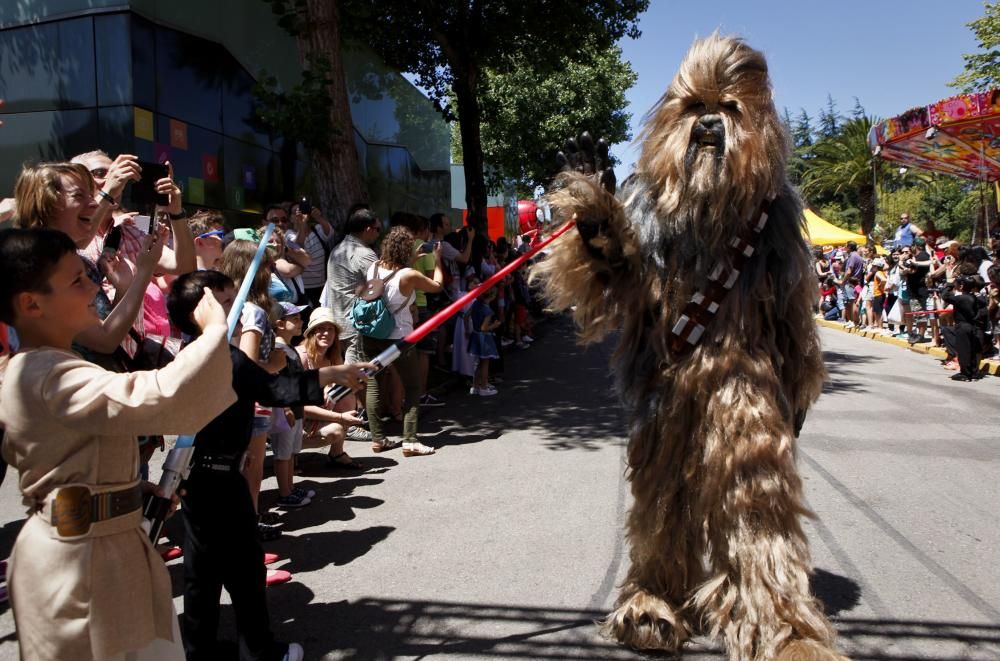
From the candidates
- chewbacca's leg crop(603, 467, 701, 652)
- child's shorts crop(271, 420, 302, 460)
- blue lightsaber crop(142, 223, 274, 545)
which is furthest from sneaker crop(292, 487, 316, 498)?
blue lightsaber crop(142, 223, 274, 545)

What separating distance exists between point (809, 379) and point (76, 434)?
270 cm

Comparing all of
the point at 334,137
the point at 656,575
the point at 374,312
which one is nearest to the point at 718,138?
the point at 656,575

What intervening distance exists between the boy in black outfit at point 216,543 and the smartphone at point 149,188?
0.63 metres

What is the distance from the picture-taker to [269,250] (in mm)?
4562

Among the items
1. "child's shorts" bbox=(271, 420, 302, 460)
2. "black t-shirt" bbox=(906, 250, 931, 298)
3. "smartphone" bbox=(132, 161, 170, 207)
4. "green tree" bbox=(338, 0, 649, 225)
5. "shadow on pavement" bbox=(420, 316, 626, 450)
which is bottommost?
"shadow on pavement" bbox=(420, 316, 626, 450)

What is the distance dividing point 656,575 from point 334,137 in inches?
279

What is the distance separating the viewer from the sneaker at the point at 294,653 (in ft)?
10.3

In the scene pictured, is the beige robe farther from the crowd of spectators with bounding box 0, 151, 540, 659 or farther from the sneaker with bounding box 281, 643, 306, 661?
the sneaker with bounding box 281, 643, 306, 661

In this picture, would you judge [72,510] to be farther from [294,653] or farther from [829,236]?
[829,236]

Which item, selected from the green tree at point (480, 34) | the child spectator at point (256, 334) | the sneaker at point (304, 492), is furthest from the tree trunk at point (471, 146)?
the child spectator at point (256, 334)

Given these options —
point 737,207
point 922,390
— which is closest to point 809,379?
Result: point 737,207

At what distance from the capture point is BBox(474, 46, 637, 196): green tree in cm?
2862

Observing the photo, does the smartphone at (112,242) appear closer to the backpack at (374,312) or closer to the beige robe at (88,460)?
the beige robe at (88,460)

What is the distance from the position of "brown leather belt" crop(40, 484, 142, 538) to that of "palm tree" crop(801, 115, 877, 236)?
40.5 m
